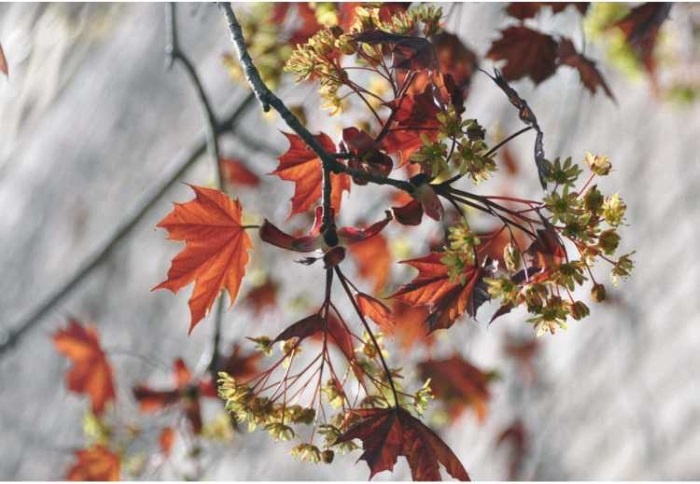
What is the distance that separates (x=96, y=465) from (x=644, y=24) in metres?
1.12

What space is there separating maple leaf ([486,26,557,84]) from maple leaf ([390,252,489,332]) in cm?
40

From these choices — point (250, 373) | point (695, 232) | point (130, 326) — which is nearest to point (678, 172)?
point (695, 232)

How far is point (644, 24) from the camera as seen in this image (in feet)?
3.75

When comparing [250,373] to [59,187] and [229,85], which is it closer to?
[229,85]

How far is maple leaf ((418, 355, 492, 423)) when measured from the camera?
1590 mm

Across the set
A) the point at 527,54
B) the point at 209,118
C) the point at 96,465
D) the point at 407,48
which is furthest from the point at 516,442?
the point at 407,48

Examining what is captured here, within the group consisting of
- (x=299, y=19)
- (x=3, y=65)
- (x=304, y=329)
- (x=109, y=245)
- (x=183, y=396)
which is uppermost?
(x=299, y=19)

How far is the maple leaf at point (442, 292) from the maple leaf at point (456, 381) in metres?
0.76

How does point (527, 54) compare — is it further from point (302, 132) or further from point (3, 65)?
point (3, 65)

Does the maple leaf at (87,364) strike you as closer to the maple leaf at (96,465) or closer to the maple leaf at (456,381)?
the maple leaf at (96,465)

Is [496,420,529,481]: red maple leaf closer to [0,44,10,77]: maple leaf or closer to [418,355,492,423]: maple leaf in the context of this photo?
[418,355,492,423]: maple leaf

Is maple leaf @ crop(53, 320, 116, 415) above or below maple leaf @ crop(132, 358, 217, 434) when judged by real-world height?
above

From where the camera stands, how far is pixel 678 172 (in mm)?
2541

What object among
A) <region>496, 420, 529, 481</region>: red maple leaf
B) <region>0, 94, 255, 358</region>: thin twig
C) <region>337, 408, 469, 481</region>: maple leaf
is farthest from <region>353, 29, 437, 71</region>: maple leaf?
<region>496, 420, 529, 481</region>: red maple leaf
